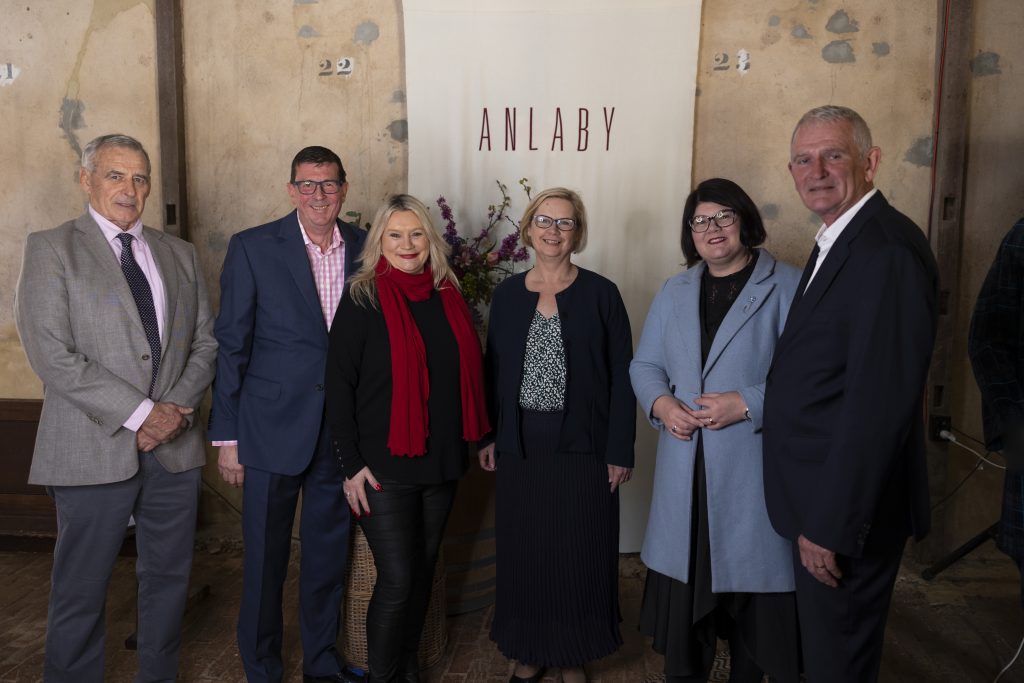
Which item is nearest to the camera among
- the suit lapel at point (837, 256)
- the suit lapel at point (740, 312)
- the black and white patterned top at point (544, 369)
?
the suit lapel at point (837, 256)

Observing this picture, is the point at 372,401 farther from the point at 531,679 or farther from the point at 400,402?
the point at 531,679

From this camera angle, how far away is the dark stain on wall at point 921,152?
13.2 ft

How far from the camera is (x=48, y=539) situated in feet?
13.9

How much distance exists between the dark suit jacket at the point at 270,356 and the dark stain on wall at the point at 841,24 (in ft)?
9.19

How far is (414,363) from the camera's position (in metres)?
2.54

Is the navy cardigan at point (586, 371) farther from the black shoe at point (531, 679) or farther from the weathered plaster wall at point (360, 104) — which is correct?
the weathered plaster wall at point (360, 104)

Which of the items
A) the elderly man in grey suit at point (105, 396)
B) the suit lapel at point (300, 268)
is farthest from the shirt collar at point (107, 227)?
the suit lapel at point (300, 268)

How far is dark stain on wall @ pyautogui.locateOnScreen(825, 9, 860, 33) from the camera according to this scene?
3.99 m

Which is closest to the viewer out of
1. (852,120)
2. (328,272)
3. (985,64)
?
(852,120)

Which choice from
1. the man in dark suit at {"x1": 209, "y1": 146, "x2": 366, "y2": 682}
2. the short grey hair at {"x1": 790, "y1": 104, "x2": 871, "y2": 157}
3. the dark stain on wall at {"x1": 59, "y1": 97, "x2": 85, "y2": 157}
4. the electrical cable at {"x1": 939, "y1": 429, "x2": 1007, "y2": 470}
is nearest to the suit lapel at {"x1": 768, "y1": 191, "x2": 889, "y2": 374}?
the short grey hair at {"x1": 790, "y1": 104, "x2": 871, "y2": 157}

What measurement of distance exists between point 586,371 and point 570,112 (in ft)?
5.81

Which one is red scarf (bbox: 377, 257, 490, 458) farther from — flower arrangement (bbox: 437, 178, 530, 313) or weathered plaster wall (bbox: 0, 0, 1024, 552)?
weathered plaster wall (bbox: 0, 0, 1024, 552)

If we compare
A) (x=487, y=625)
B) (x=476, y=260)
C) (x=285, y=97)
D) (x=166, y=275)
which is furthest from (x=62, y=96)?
(x=487, y=625)

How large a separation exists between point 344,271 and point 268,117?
1.74 m
